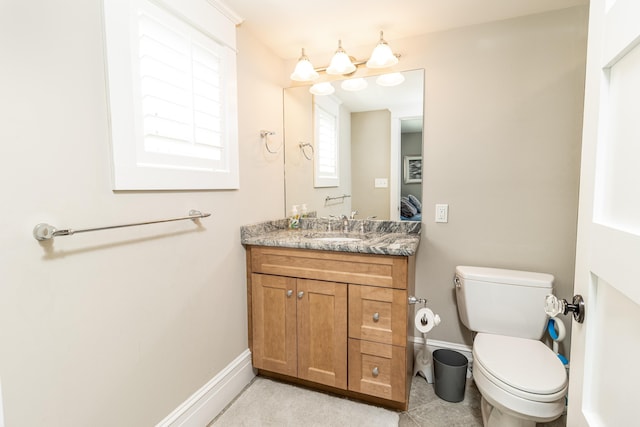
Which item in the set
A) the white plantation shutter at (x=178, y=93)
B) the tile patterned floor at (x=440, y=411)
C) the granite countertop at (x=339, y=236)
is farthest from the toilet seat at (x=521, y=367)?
the white plantation shutter at (x=178, y=93)

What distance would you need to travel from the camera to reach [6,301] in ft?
2.88

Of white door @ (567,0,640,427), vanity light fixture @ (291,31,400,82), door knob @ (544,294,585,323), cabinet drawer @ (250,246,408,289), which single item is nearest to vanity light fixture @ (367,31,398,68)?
vanity light fixture @ (291,31,400,82)

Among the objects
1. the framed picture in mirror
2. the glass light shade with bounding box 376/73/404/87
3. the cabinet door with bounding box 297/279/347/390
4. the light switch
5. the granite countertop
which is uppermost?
the glass light shade with bounding box 376/73/404/87

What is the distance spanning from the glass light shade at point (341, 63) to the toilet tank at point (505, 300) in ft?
4.91

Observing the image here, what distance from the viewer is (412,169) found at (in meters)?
2.09

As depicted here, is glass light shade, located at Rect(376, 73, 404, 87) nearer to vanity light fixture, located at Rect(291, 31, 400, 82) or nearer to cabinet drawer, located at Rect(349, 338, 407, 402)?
vanity light fixture, located at Rect(291, 31, 400, 82)

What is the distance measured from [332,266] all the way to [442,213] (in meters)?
0.87

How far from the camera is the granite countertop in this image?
164cm

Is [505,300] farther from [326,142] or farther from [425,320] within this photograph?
[326,142]

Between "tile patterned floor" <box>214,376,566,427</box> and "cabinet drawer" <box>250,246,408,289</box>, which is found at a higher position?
"cabinet drawer" <box>250,246,408,289</box>

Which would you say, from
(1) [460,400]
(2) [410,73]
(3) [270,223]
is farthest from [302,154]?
(1) [460,400]

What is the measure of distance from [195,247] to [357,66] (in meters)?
1.62

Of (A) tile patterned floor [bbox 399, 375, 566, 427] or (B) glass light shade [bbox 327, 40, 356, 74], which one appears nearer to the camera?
(A) tile patterned floor [bbox 399, 375, 566, 427]

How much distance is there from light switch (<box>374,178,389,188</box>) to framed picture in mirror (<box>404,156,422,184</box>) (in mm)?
139
